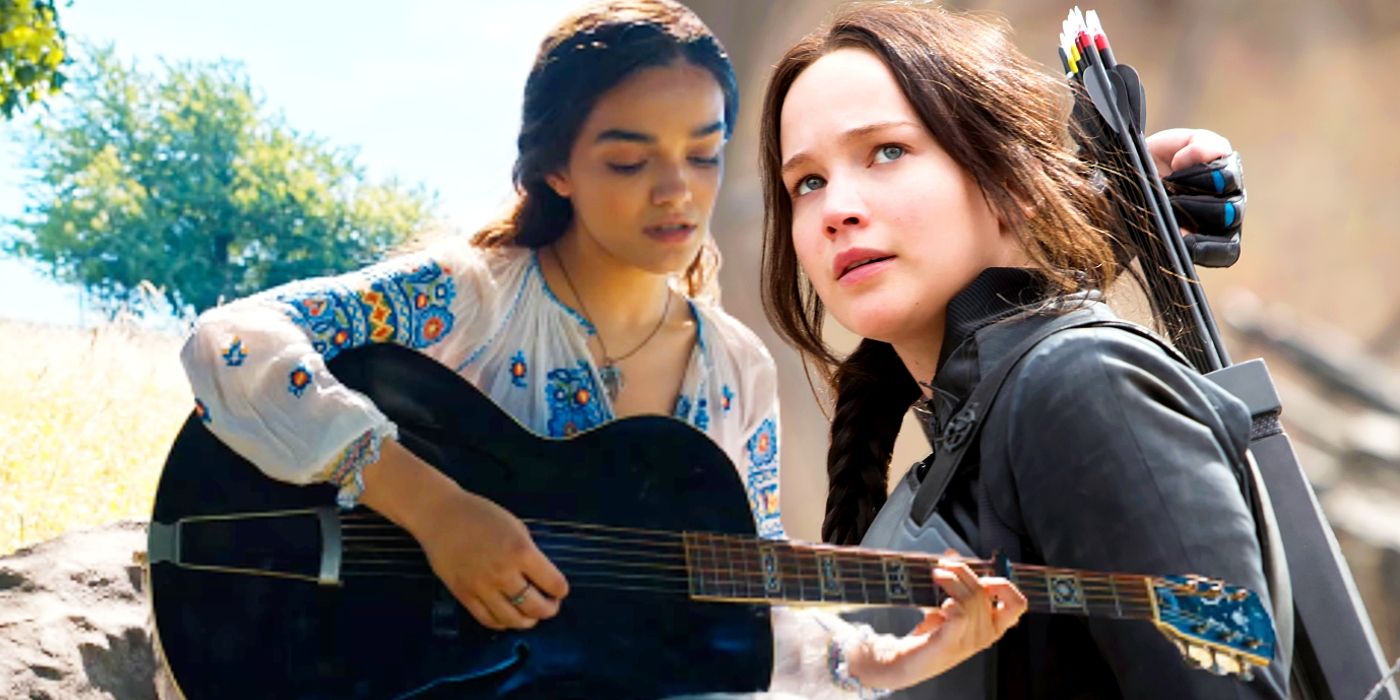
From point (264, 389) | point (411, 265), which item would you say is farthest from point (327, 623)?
point (411, 265)

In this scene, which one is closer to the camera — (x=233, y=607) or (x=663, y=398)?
(x=233, y=607)

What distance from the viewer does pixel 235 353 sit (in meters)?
0.98

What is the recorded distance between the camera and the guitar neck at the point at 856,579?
97 cm

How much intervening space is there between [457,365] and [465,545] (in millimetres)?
151

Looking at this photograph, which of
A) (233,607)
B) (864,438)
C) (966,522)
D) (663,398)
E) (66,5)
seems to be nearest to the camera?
(233,607)

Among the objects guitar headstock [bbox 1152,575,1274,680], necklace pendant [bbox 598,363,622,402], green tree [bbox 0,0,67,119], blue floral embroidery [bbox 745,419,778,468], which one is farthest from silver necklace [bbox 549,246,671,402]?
green tree [bbox 0,0,67,119]

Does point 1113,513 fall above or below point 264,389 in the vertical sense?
below

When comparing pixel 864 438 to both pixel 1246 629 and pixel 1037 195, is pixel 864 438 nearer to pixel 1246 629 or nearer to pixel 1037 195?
pixel 1037 195

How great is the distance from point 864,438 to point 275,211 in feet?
2.19

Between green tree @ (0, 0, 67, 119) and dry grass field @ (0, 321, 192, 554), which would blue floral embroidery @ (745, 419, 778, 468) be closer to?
dry grass field @ (0, 321, 192, 554)

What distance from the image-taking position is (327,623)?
946 mm

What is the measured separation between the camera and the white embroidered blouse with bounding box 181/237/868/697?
3.18 ft

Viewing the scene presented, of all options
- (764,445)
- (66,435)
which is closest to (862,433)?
(764,445)

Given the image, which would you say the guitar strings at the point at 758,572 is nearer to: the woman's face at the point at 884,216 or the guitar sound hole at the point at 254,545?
the guitar sound hole at the point at 254,545
